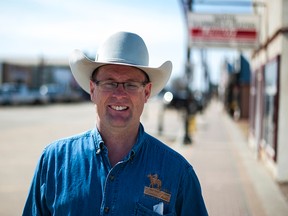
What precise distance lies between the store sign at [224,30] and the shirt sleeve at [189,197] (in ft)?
30.4

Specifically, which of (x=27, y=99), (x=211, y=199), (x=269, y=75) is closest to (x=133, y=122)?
(x=211, y=199)

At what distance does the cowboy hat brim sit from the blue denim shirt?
0.39m

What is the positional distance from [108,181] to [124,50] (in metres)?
0.74

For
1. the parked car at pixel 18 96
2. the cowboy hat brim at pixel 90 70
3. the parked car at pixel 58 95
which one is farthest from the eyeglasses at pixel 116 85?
the parked car at pixel 58 95

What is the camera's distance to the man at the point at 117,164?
2.13 meters

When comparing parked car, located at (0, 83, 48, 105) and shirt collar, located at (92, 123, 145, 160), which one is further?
parked car, located at (0, 83, 48, 105)

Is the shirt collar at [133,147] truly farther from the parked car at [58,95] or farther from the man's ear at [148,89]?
the parked car at [58,95]

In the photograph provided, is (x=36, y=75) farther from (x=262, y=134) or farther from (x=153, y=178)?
(x=153, y=178)

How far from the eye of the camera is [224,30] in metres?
11.1

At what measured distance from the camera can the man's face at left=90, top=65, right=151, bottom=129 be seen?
2311 millimetres

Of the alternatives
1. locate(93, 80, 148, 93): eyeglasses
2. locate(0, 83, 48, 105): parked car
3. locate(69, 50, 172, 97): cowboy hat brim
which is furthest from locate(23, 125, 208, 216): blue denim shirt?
locate(0, 83, 48, 105): parked car

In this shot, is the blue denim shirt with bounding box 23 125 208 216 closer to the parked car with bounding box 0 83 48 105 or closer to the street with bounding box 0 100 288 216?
the street with bounding box 0 100 288 216

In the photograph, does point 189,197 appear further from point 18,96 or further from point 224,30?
point 18,96

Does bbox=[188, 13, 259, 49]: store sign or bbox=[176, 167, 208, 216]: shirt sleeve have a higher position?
bbox=[188, 13, 259, 49]: store sign
